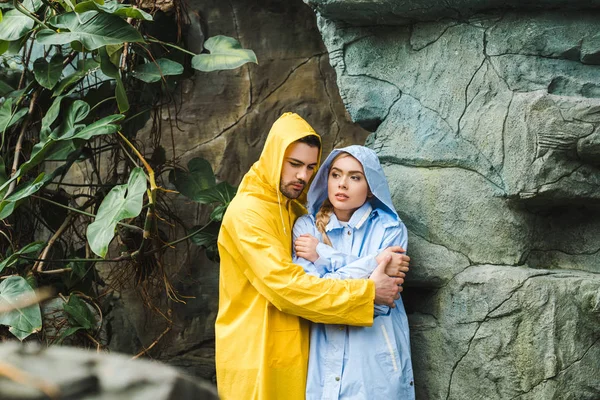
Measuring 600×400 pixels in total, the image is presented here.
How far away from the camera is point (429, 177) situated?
3.35m

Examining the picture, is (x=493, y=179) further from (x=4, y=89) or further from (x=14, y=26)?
(x=4, y=89)

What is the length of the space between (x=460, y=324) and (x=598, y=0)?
1237 millimetres

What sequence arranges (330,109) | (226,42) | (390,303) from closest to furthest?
(390,303) → (226,42) → (330,109)

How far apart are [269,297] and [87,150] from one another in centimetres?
146

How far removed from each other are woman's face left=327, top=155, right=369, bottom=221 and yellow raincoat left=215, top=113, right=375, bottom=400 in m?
0.19

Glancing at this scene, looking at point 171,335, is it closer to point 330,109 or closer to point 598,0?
point 330,109

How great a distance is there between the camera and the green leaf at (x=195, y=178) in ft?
13.1

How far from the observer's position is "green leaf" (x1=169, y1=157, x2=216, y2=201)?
13.1ft

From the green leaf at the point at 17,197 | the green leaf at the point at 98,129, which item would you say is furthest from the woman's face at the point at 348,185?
the green leaf at the point at 17,197

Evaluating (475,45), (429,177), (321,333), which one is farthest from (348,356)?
(475,45)

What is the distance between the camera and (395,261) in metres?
3.08

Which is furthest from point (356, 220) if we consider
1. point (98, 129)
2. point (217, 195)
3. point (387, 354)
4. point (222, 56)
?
point (98, 129)

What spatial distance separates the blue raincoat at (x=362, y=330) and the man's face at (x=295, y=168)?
0.07 meters

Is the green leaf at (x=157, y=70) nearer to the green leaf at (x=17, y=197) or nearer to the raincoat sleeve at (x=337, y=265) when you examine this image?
the green leaf at (x=17, y=197)
